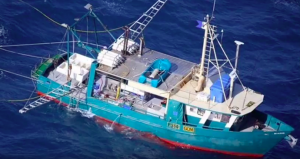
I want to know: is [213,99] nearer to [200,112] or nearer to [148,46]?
[200,112]

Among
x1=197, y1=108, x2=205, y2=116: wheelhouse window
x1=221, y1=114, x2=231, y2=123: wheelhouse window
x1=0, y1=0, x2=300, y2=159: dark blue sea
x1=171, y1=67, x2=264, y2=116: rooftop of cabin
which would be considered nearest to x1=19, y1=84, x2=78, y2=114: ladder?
x1=0, y1=0, x2=300, y2=159: dark blue sea

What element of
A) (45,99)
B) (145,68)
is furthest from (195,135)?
(45,99)

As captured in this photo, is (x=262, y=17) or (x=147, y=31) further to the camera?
(x=262, y=17)

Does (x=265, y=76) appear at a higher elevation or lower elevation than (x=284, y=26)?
lower

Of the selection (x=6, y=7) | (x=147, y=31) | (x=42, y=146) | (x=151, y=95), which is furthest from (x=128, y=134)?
(x=6, y=7)

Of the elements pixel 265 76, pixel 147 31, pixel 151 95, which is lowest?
pixel 151 95

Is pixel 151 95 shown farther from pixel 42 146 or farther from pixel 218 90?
pixel 42 146

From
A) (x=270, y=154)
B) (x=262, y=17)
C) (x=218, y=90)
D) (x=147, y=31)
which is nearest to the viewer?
(x=218, y=90)
